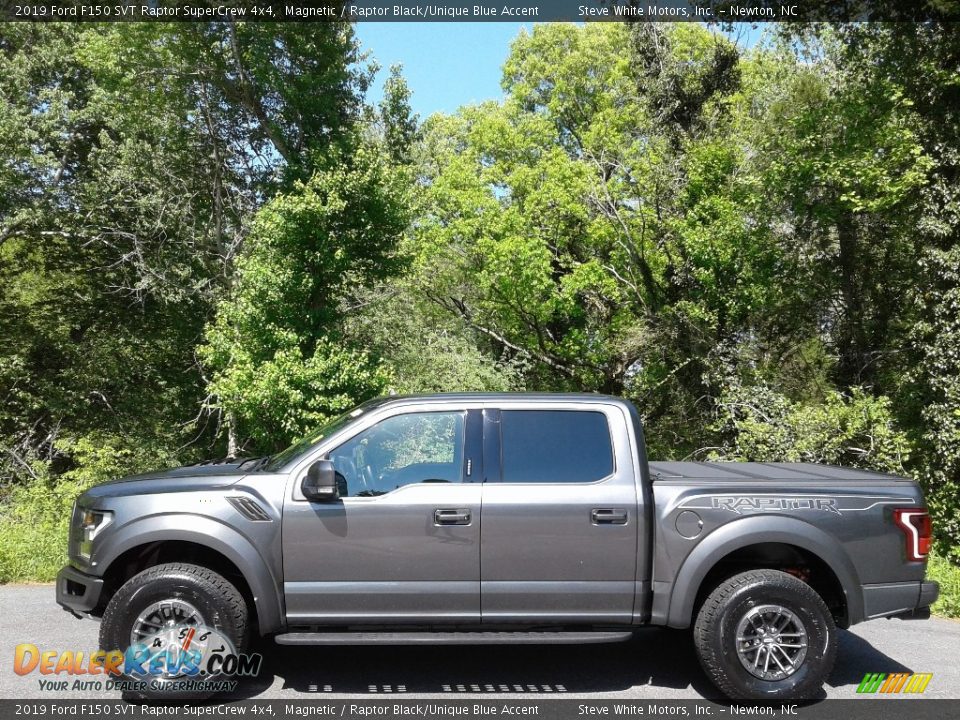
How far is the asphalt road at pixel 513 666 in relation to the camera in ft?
16.9

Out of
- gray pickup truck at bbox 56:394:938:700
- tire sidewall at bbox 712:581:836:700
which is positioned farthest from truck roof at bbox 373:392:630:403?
tire sidewall at bbox 712:581:836:700

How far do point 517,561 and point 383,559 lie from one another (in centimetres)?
82

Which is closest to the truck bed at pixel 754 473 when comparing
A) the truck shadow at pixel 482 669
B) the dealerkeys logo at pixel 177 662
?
the truck shadow at pixel 482 669

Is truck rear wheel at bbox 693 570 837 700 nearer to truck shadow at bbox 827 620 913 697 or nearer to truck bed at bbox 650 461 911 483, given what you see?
truck shadow at bbox 827 620 913 697

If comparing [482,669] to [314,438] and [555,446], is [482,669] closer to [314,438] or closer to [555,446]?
[555,446]

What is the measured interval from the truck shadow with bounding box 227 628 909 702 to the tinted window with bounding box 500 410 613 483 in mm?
1111

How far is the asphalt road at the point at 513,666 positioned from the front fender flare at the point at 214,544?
23.3 inches

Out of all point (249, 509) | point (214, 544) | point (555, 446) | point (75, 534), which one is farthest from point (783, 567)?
point (75, 534)

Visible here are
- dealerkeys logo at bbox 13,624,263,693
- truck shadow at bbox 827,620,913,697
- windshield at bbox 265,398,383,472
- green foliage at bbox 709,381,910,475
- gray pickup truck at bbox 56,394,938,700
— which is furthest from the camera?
green foliage at bbox 709,381,910,475

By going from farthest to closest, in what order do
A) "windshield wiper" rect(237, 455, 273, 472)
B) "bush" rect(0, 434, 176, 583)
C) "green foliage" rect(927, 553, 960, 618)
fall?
"bush" rect(0, 434, 176, 583) < "green foliage" rect(927, 553, 960, 618) < "windshield wiper" rect(237, 455, 273, 472)

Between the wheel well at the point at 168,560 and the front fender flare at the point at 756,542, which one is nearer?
the front fender flare at the point at 756,542

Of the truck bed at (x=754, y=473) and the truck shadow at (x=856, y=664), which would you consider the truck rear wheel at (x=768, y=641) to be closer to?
the truck shadow at (x=856, y=664)

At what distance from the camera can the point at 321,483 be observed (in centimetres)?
488

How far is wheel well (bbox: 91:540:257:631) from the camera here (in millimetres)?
5219
